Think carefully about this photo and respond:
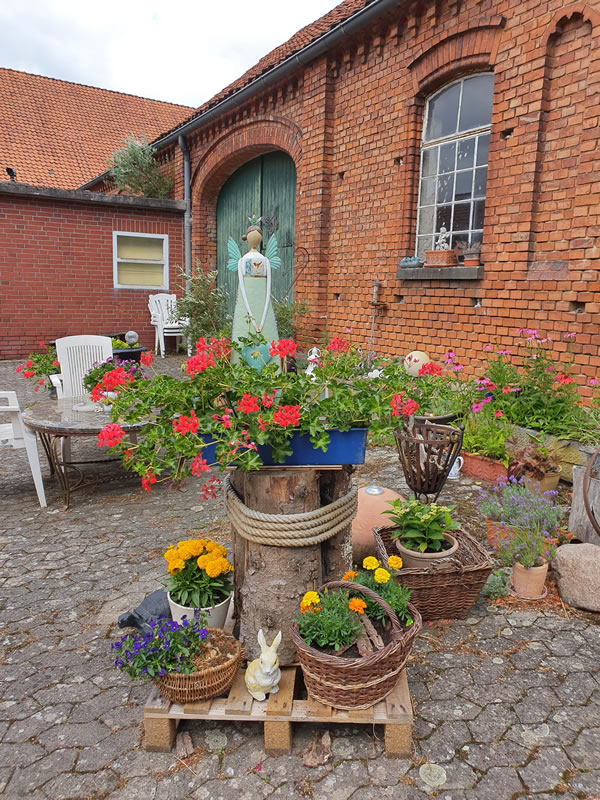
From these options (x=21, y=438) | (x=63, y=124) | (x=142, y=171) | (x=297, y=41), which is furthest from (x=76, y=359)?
(x=63, y=124)

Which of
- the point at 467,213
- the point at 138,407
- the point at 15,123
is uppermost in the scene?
the point at 15,123

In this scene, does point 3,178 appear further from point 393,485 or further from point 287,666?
point 287,666

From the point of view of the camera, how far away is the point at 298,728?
90.5 inches

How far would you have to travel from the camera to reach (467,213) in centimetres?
675

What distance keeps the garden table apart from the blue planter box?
1.78m

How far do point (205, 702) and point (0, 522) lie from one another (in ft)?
9.16

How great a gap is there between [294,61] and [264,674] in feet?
28.1

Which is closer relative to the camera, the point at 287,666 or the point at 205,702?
the point at 205,702

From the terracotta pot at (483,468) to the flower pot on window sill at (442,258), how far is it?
96.3 inches

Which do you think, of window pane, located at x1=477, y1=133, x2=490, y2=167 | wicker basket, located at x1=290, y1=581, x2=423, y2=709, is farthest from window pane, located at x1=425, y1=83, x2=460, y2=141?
wicker basket, located at x1=290, y1=581, x2=423, y2=709

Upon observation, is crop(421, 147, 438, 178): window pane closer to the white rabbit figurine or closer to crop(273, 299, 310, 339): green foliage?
crop(273, 299, 310, 339): green foliage

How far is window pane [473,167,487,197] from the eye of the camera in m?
6.55

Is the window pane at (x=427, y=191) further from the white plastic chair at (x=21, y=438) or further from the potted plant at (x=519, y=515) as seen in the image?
the white plastic chair at (x=21, y=438)

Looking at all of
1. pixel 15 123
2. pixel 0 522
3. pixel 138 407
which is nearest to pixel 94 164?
pixel 15 123
